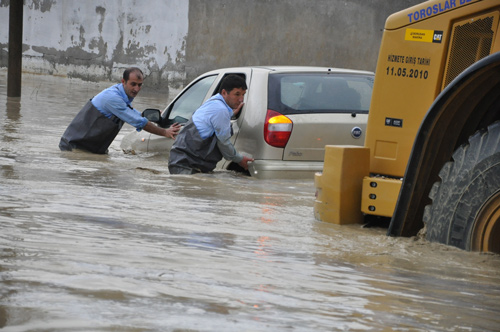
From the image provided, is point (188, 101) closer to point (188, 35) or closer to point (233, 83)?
point (233, 83)

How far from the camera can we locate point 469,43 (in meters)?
4.79

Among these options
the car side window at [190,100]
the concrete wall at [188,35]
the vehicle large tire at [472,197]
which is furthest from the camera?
the concrete wall at [188,35]

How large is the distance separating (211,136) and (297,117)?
911mm

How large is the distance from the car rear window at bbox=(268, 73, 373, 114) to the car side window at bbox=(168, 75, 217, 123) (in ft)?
4.24

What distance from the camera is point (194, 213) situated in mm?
5816

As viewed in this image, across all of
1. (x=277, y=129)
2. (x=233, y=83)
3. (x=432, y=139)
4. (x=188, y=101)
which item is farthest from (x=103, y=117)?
(x=432, y=139)

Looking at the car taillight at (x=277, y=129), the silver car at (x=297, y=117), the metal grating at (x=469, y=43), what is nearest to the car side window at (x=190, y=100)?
the silver car at (x=297, y=117)

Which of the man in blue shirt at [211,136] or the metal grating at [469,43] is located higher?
the metal grating at [469,43]

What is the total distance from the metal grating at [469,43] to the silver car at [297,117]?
2.69 m

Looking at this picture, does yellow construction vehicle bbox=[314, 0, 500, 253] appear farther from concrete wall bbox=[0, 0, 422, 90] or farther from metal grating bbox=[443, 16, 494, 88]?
concrete wall bbox=[0, 0, 422, 90]

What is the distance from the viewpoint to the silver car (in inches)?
297

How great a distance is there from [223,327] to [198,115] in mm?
5188

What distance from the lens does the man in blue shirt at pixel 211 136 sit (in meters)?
7.75

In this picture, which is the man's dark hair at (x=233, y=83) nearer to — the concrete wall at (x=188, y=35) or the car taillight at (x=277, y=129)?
the car taillight at (x=277, y=129)
